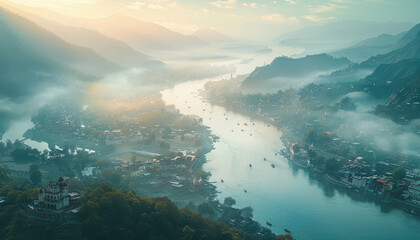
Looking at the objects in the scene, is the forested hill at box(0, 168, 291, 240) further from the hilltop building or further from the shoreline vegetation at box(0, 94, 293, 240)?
the hilltop building

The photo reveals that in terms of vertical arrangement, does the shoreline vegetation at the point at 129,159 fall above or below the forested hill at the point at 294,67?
below

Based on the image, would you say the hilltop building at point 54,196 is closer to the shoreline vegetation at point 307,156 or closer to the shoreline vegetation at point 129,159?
the shoreline vegetation at point 129,159

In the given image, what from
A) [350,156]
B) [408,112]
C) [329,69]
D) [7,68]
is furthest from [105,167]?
[329,69]

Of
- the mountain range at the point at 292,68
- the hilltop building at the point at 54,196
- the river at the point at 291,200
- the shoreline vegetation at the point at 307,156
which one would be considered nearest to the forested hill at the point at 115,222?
the hilltop building at the point at 54,196

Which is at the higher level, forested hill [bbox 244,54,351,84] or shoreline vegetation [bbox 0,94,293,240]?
forested hill [bbox 244,54,351,84]

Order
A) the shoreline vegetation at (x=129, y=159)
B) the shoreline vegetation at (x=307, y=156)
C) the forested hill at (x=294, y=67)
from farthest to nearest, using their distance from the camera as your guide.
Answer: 1. the forested hill at (x=294, y=67)
2. the shoreline vegetation at (x=307, y=156)
3. the shoreline vegetation at (x=129, y=159)

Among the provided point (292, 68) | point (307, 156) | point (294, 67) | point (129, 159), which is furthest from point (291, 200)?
point (294, 67)

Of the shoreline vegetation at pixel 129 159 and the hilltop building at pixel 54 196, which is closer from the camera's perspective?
the hilltop building at pixel 54 196

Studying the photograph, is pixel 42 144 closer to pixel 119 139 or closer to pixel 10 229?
pixel 119 139

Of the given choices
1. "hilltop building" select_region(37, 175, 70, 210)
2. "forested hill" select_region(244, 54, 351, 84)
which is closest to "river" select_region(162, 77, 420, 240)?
"hilltop building" select_region(37, 175, 70, 210)

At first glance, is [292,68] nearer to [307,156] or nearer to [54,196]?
[307,156]
